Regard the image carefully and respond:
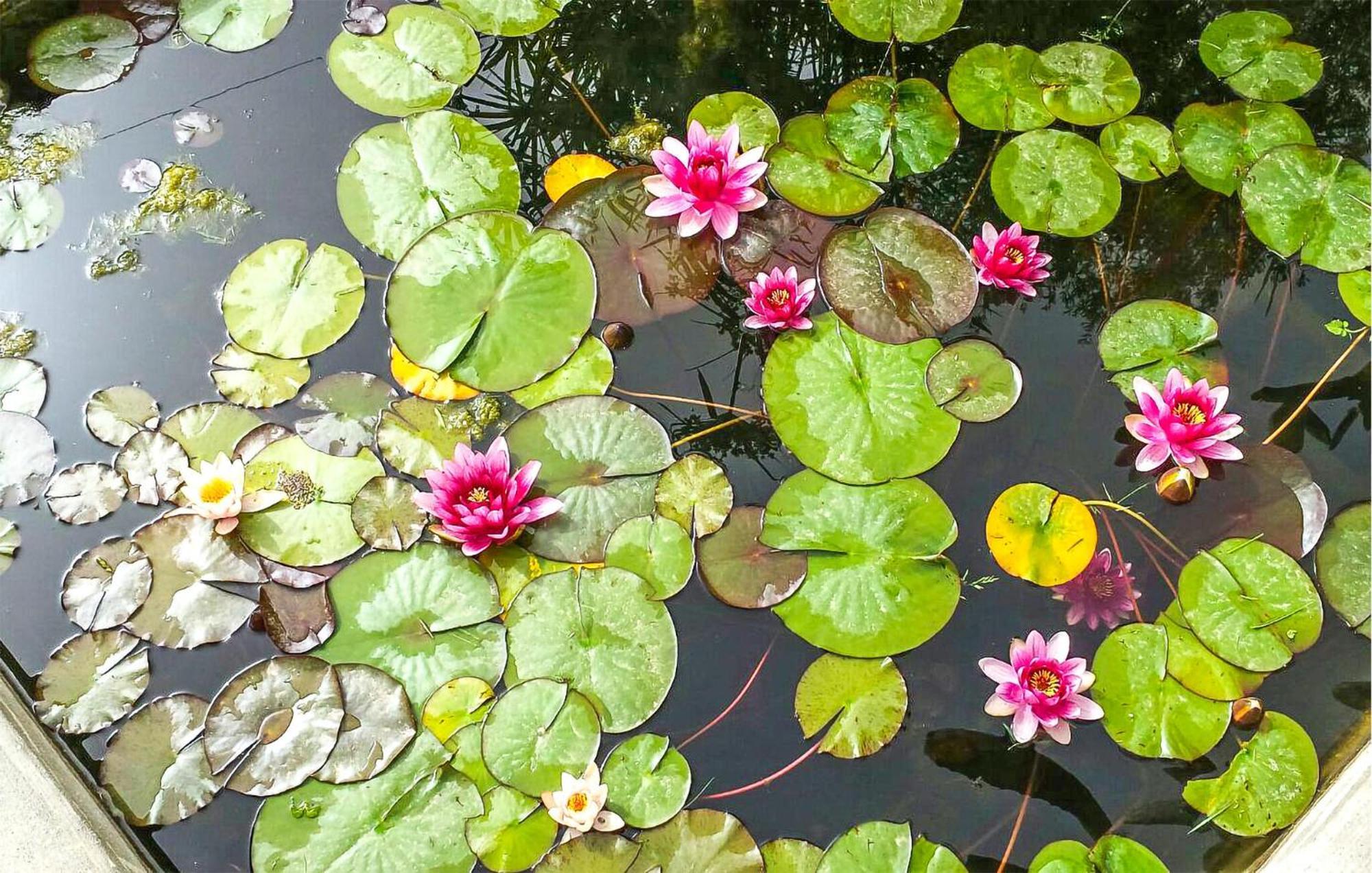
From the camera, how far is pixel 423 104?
9.30 feet

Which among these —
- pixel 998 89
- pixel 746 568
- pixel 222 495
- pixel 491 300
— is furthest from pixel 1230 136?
pixel 222 495

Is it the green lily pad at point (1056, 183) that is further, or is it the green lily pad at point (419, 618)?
the green lily pad at point (1056, 183)

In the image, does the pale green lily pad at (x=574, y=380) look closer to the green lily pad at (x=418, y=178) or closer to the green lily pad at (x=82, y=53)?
the green lily pad at (x=418, y=178)

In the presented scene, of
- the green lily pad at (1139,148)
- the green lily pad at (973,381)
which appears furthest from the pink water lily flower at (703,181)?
the green lily pad at (1139,148)

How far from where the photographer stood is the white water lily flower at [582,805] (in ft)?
6.31

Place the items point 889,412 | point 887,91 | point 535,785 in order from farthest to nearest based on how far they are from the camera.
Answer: point 887,91, point 889,412, point 535,785

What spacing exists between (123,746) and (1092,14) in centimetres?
390

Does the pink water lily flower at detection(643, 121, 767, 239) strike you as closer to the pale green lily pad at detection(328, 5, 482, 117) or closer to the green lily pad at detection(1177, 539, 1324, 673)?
the pale green lily pad at detection(328, 5, 482, 117)

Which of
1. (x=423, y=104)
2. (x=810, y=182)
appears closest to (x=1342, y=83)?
(x=810, y=182)

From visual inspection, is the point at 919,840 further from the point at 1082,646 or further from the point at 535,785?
the point at 535,785

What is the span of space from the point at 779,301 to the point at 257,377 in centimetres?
159

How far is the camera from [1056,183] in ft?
8.82

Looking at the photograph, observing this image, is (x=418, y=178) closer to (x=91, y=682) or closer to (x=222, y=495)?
(x=222, y=495)

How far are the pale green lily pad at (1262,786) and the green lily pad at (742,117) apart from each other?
225 cm
